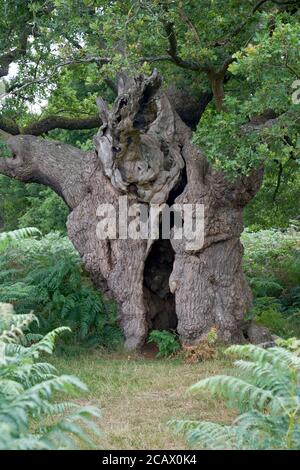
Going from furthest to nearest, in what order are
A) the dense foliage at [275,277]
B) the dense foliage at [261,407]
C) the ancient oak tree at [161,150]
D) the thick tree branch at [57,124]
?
the thick tree branch at [57,124] → the dense foliage at [275,277] → the ancient oak tree at [161,150] → the dense foliage at [261,407]

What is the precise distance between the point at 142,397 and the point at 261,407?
2.99 meters

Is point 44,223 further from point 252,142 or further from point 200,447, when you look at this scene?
point 200,447

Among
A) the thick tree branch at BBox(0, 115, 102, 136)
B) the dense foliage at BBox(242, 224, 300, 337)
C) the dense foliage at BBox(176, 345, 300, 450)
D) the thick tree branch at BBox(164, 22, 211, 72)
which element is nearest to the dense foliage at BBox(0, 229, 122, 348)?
the dense foliage at BBox(242, 224, 300, 337)

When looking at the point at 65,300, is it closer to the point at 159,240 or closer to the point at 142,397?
the point at 159,240

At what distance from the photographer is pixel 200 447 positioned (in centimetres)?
644

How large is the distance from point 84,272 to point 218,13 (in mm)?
4886

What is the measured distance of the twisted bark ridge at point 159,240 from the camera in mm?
11109

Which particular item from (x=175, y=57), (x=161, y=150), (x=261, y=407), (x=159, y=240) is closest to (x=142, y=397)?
(x=261, y=407)

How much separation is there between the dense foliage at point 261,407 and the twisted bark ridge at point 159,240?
4898 mm

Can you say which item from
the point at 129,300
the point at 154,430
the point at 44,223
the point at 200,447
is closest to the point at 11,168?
the point at 129,300

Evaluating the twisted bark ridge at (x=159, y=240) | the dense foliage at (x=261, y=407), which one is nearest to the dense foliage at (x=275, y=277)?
the twisted bark ridge at (x=159, y=240)

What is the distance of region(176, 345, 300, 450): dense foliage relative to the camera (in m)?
5.70

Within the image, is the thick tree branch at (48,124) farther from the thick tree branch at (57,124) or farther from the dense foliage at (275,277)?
the dense foliage at (275,277)

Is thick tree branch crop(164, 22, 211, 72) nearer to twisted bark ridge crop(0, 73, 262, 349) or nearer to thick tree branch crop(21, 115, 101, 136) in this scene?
twisted bark ridge crop(0, 73, 262, 349)
